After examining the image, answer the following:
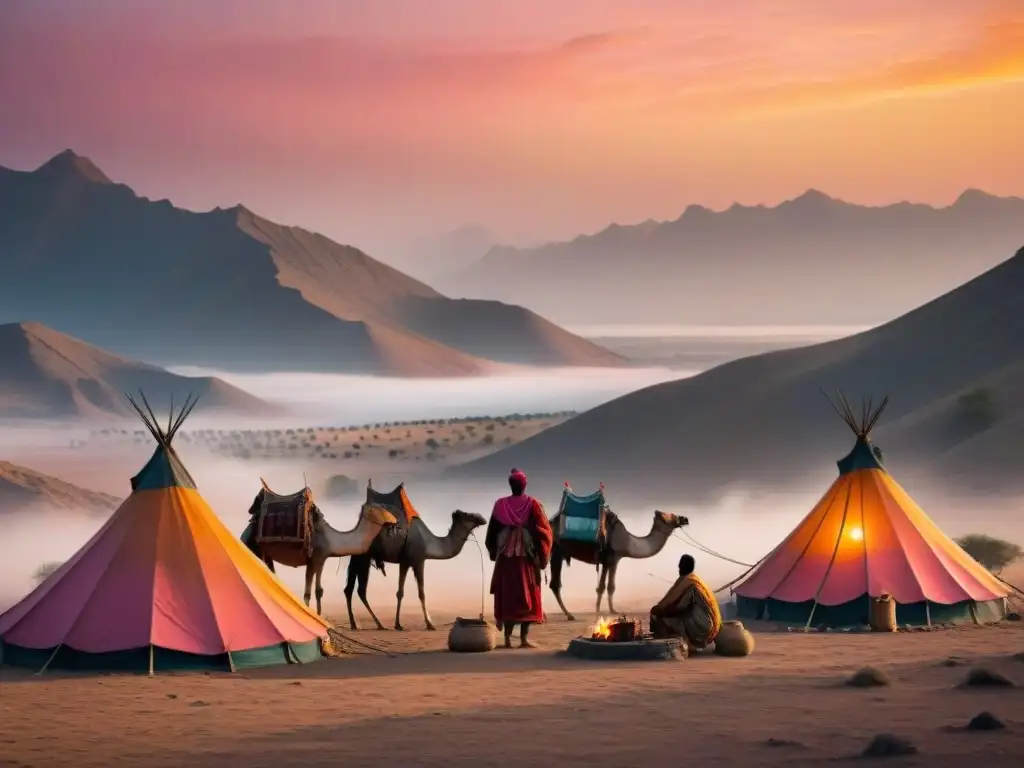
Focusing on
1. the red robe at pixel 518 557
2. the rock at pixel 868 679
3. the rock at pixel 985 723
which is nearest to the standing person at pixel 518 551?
the red robe at pixel 518 557

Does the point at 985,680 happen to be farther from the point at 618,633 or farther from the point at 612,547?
the point at 612,547

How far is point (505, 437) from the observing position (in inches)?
3455

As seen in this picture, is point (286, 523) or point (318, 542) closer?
point (286, 523)

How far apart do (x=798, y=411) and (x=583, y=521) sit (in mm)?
46120

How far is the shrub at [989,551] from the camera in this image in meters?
31.7

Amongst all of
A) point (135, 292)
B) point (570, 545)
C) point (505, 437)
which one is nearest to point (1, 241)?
point (135, 292)

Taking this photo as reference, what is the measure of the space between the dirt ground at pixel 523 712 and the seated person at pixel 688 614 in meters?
0.27

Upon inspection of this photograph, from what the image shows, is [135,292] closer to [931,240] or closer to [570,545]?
[931,240]

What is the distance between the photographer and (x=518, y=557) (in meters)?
19.5

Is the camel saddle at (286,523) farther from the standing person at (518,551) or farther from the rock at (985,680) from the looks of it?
the rock at (985,680)

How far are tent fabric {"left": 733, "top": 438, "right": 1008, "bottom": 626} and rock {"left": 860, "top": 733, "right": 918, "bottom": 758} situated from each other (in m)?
8.94

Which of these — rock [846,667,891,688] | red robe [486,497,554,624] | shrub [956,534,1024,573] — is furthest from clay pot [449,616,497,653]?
shrub [956,534,1024,573]

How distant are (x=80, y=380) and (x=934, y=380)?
71.6 metres

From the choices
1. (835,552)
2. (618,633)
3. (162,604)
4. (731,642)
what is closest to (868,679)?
(731,642)
